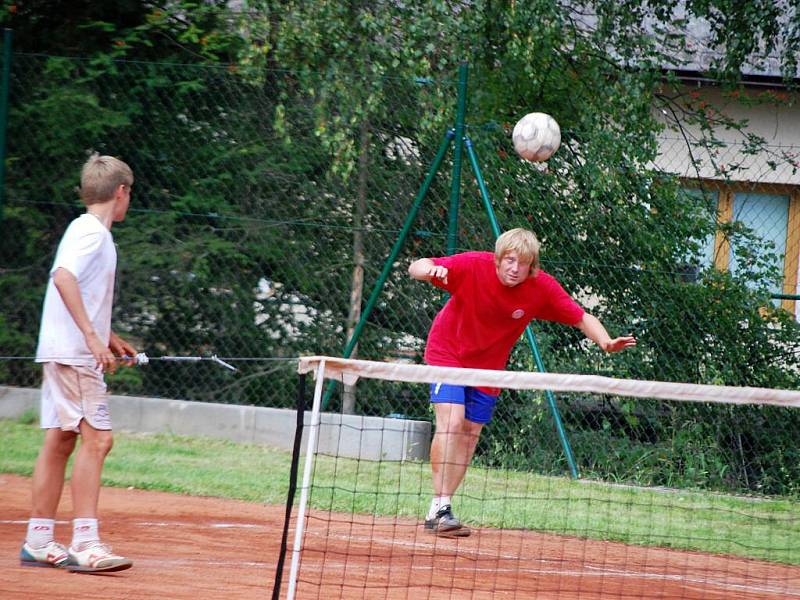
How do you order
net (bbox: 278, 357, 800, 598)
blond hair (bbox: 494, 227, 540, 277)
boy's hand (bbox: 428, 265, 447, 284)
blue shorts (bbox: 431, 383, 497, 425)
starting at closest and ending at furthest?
net (bbox: 278, 357, 800, 598) → boy's hand (bbox: 428, 265, 447, 284) → blond hair (bbox: 494, 227, 540, 277) → blue shorts (bbox: 431, 383, 497, 425)

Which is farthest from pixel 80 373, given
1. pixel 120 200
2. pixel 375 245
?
pixel 375 245

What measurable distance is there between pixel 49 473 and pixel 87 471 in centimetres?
27

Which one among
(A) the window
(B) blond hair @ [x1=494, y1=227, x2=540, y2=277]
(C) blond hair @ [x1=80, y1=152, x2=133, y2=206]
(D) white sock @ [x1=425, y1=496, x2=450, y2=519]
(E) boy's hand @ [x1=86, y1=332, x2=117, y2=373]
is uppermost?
(A) the window

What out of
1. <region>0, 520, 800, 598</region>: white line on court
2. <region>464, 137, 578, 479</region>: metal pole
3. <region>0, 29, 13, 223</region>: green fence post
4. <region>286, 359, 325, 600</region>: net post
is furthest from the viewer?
<region>0, 29, 13, 223</region>: green fence post

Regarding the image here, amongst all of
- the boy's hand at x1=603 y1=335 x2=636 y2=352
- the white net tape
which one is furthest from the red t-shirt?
the white net tape

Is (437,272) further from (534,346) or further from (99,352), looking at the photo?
(534,346)

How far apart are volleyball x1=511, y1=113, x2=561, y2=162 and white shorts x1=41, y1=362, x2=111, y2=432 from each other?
4295 mm

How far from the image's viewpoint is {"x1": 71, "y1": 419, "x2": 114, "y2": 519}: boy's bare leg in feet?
16.6

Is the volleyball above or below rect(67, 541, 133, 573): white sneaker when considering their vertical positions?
above

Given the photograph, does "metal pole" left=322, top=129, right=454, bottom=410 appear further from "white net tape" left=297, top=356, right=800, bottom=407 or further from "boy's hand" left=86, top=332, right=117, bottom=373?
"white net tape" left=297, top=356, right=800, bottom=407

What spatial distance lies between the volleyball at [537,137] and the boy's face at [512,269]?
203cm

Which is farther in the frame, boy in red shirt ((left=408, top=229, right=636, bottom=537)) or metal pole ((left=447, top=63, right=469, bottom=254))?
metal pole ((left=447, top=63, right=469, bottom=254))

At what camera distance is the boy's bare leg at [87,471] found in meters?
5.07

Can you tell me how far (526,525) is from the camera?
7.38 meters
